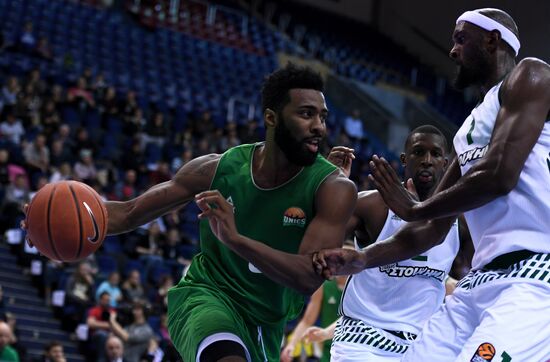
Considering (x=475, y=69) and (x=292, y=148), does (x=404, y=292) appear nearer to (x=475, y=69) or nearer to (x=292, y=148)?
(x=292, y=148)

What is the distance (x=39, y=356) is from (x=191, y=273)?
6648 mm

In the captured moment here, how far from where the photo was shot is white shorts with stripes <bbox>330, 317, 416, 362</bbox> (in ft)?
17.4

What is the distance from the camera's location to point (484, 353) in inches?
138

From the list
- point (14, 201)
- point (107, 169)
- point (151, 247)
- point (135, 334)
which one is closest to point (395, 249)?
point (135, 334)

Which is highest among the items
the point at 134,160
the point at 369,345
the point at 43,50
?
the point at 369,345

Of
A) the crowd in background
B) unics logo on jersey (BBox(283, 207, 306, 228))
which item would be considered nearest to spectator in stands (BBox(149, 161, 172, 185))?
the crowd in background

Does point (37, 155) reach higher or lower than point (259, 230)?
lower

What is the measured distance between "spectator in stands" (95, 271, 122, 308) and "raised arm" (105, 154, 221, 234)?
6541 mm

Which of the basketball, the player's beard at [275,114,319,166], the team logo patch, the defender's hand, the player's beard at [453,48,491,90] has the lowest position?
the defender's hand

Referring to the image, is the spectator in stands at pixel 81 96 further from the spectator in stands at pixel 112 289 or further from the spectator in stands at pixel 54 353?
the spectator in stands at pixel 54 353

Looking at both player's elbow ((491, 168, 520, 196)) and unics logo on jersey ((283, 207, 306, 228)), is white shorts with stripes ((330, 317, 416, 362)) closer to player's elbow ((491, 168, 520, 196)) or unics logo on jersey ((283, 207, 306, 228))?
unics logo on jersey ((283, 207, 306, 228))

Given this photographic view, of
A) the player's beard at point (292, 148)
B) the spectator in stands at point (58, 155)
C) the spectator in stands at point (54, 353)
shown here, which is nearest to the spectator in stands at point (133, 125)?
the spectator in stands at point (58, 155)

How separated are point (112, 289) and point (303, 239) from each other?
24.9 ft

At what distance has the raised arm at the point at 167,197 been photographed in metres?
4.91
